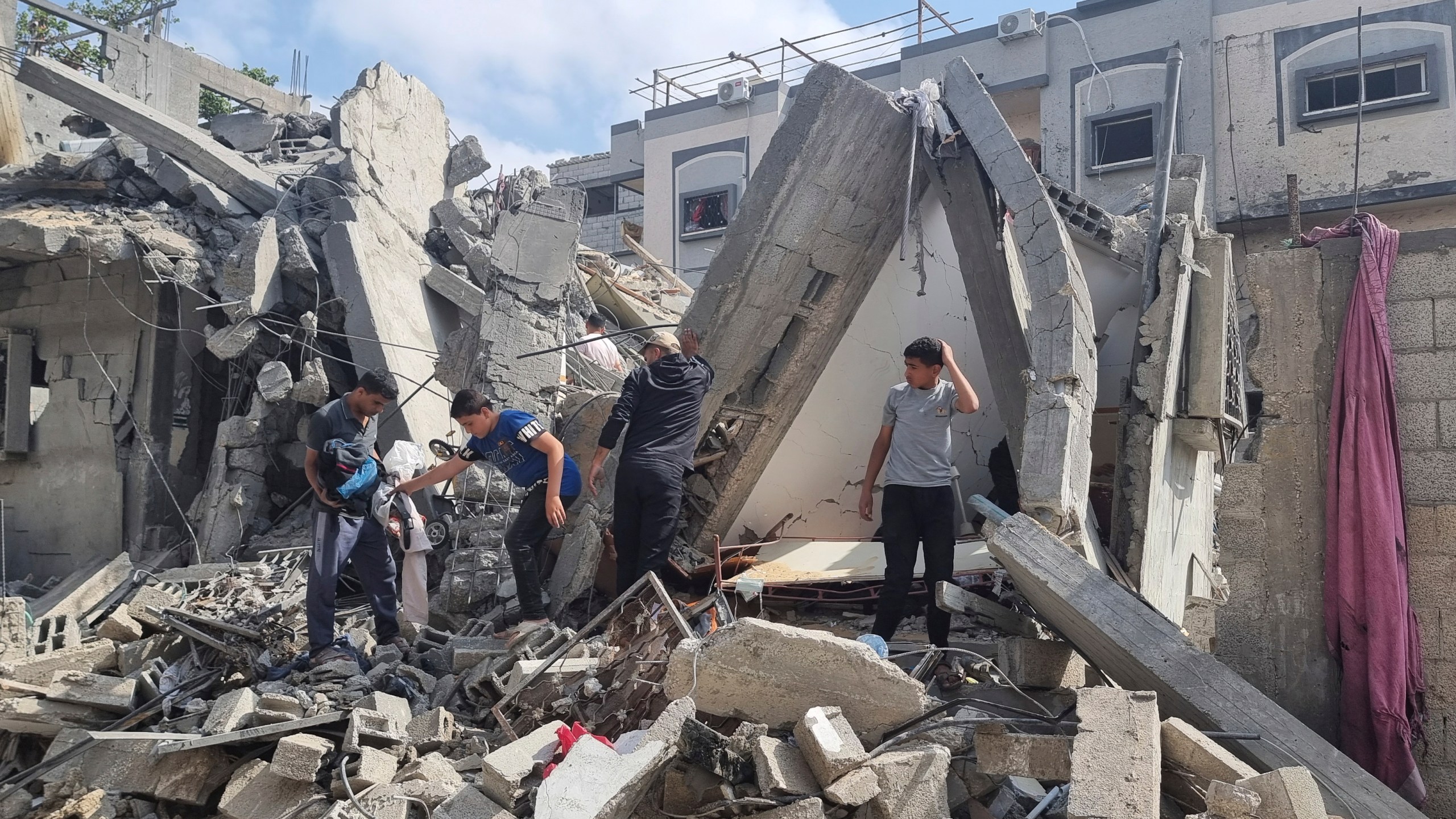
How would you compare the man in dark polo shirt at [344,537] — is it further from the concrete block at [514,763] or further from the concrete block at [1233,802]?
the concrete block at [1233,802]

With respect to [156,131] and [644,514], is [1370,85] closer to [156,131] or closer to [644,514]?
[644,514]

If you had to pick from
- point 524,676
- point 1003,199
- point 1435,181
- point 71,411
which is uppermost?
point 1435,181

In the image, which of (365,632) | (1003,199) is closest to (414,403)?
(365,632)

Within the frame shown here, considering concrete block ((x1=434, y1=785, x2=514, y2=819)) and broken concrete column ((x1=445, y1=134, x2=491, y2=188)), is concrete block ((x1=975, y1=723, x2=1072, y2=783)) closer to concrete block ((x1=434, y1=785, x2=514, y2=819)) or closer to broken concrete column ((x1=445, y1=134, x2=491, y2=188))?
concrete block ((x1=434, y1=785, x2=514, y2=819))

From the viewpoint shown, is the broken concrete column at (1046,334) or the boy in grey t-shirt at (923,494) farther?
the boy in grey t-shirt at (923,494)

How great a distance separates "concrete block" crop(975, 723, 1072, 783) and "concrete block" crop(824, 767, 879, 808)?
47 cm

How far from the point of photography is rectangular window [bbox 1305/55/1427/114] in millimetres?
14320

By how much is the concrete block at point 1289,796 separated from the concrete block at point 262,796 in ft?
10.8

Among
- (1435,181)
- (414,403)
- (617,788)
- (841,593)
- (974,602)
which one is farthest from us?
(1435,181)

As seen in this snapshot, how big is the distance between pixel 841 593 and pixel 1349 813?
3.07 metres

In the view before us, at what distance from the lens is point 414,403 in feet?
28.9

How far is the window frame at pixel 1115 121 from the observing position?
1550 cm

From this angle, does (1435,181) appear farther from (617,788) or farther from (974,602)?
(617,788)

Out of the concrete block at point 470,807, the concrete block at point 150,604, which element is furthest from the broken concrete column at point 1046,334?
the concrete block at point 150,604
